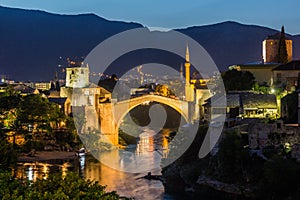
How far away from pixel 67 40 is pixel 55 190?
9212cm

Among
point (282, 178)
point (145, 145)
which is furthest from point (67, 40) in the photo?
point (282, 178)

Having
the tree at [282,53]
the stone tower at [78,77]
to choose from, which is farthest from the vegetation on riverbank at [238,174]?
the stone tower at [78,77]

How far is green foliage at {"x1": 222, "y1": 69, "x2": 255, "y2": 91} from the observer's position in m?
22.1

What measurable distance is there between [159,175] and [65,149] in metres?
7.64

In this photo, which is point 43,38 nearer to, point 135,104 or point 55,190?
point 135,104

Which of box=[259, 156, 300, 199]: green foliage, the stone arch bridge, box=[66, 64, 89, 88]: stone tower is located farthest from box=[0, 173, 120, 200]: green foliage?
box=[66, 64, 89, 88]: stone tower

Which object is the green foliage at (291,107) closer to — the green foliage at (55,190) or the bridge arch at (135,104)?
the green foliage at (55,190)

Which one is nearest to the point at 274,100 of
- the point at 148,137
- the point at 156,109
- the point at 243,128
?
the point at 243,128

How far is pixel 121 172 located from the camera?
1941cm

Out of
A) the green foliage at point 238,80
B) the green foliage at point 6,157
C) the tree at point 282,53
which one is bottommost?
the green foliage at point 6,157

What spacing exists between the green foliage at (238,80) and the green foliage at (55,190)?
15.3 m

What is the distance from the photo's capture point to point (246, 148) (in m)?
14.5

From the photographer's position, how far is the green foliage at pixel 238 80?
72.4 ft

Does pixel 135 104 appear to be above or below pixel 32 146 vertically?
above
